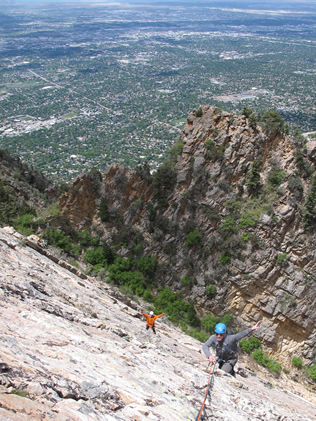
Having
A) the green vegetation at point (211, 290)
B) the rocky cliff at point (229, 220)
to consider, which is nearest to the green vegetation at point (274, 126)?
the rocky cliff at point (229, 220)

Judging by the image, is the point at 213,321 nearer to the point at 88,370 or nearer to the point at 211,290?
the point at 211,290

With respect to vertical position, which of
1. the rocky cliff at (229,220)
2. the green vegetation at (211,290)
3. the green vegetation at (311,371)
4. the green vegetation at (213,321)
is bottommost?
the green vegetation at (311,371)

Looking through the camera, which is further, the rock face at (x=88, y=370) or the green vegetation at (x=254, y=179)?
the green vegetation at (x=254, y=179)

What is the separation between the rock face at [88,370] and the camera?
720 centimetres

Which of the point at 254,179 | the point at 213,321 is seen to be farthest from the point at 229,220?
the point at 213,321

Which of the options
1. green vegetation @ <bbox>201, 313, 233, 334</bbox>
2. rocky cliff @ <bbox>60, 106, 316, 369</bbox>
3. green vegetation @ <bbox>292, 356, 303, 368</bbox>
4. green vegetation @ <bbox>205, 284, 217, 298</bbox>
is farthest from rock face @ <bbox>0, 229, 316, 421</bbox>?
green vegetation @ <bbox>205, 284, 217, 298</bbox>

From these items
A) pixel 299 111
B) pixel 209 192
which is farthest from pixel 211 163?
pixel 299 111

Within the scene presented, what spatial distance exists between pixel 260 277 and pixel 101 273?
46.4ft

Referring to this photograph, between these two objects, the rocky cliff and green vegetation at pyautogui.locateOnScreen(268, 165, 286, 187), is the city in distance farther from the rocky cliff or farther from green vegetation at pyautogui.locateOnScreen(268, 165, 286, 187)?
green vegetation at pyautogui.locateOnScreen(268, 165, 286, 187)

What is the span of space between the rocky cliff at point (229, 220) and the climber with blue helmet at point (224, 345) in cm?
1592

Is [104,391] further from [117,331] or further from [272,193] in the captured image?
[272,193]

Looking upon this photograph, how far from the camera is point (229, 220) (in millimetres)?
29359

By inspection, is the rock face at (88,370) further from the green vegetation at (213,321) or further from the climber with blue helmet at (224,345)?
the green vegetation at (213,321)

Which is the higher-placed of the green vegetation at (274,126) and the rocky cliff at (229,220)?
the green vegetation at (274,126)
